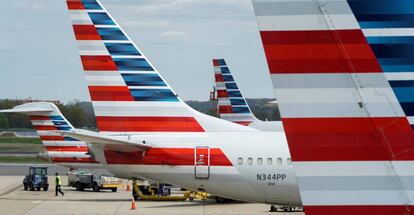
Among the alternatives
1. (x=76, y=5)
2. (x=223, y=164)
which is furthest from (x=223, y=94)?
(x=223, y=164)

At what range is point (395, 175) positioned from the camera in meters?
5.93

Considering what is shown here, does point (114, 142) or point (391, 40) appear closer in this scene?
point (391, 40)

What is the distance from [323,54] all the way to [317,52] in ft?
0.14

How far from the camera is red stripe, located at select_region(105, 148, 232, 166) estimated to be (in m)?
22.1

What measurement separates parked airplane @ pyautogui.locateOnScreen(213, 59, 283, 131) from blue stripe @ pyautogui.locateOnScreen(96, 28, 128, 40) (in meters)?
30.0

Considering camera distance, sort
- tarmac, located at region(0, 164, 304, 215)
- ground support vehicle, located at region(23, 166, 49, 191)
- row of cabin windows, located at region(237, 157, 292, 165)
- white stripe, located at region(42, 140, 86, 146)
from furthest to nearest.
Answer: ground support vehicle, located at region(23, 166, 49, 191)
white stripe, located at region(42, 140, 86, 146)
tarmac, located at region(0, 164, 304, 215)
row of cabin windows, located at region(237, 157, 292, 165)

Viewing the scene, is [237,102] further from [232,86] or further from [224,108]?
[232,86]

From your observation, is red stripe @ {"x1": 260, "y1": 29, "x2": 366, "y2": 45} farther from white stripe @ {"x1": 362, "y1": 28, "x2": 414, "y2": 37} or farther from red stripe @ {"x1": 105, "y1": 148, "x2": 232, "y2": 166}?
red stripe @ {"x1": 105, "y1": 148, "x2": 232, "y2": 166}

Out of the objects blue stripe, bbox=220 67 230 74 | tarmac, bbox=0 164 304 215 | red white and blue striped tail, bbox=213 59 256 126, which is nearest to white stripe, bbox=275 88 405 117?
tarmac, bbox=0 164 304 215

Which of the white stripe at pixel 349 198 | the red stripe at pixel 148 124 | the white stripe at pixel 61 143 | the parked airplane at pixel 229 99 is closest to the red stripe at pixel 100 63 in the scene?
the red stripe at pixel 148 124

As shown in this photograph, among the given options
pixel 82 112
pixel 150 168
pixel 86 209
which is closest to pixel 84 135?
pixel 150 168

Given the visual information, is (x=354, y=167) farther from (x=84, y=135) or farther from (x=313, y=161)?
(x=84, y=135)

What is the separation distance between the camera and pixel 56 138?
4997 cm

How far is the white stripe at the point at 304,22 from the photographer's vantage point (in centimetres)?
582
